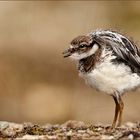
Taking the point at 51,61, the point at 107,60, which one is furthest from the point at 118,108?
the point at 51,61

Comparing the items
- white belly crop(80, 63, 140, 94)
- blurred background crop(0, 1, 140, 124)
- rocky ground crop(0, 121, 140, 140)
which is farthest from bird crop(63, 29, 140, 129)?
blurred background crop(0, 1, 140, 124)

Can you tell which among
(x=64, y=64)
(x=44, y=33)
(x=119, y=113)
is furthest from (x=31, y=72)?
(x=119, y=113)

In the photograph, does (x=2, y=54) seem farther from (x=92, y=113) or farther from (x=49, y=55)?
(x=92, y=113)

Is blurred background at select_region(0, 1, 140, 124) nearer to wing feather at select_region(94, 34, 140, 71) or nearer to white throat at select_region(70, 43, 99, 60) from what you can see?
wing feather at select_region(94, 34, 140, 71)

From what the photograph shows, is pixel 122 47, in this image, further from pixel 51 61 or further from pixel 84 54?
pixel 51 61

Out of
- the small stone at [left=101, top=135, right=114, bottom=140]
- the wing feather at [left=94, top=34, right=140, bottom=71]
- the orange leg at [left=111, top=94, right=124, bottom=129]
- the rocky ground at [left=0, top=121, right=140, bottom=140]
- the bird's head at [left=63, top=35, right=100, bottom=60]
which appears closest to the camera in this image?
the small stone at [left=101, top=135, right=114, bottom=140]

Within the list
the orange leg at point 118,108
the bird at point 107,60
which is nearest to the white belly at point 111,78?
the bird at point 107,60
